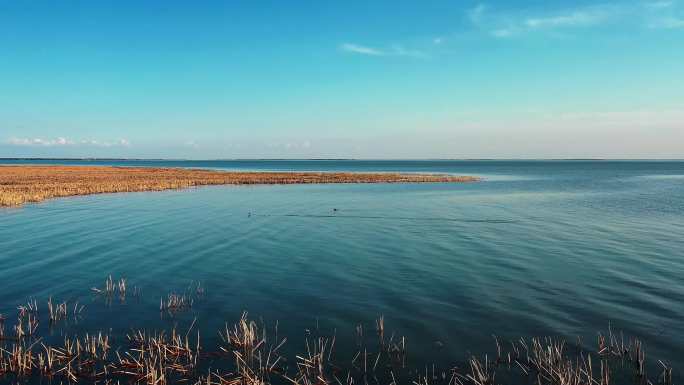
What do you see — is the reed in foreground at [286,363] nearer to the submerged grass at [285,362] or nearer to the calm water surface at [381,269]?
the submerged grass at [285,362]

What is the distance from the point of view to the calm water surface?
13.7 m

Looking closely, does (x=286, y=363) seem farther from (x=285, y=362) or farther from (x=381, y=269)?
(x=381, y=269)

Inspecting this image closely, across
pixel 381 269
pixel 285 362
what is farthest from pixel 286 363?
pixel 381 269

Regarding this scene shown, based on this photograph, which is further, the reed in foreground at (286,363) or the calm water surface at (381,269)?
the calm water surface at (381,269)

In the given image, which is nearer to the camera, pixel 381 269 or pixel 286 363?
pixel 286 363

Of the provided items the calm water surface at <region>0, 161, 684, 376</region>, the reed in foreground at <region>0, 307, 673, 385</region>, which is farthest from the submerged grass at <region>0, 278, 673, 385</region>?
the calm water surface at <region>0, 161, 684, 376</region>

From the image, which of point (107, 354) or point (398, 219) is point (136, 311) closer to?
point (107, 354)

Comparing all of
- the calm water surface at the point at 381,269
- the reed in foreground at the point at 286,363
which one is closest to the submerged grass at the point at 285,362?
the reed in foreground at the point at 286,363

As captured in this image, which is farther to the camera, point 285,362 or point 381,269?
point 381,269

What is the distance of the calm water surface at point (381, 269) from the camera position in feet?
44.9

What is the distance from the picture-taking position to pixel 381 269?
20.4 m

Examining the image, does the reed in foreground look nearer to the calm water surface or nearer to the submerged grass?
the submerged grass

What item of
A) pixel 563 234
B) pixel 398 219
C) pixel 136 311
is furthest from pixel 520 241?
pixel 136 311

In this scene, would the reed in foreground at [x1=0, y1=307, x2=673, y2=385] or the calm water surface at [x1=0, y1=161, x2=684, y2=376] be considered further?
the calm water surface at [x1=0, y1=161, x2=684, y2=376]
